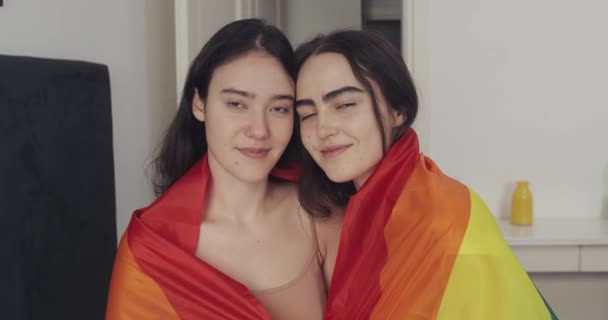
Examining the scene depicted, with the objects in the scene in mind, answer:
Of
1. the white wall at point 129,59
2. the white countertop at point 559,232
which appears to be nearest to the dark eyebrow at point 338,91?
the white wall at point 129,59

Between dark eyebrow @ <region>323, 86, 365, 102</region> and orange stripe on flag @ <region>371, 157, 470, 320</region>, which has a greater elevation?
dark eyebrow @ <region>323, 86, 365, 102</region>

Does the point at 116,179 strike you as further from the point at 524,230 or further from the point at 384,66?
the point at 524,230

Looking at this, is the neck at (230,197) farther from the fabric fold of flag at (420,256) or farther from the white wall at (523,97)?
the white wall at (523,97)

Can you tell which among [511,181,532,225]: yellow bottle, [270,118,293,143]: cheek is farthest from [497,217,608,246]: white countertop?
[270,118,293,143]: cheek

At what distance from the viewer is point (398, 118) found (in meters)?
1.37

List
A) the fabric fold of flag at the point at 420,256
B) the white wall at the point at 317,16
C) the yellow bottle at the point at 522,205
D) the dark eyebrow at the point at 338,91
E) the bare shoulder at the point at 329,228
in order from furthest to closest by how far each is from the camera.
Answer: the white wall at the point at 317,16 < the yellow bottle at the point at 522,205 < the bare shoulder at the point at 329,228 < the dark eyebrow at the point at 338,91 < the fabric fold of flag at the point at 420,256

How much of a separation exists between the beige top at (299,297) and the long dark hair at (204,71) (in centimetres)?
30

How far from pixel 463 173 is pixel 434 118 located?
0.75 ft

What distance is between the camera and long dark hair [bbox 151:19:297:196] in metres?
1.39

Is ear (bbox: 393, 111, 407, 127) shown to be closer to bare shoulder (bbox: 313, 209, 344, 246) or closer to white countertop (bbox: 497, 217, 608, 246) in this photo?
bare shoulder (bbox: 313, 209, 344, 246)

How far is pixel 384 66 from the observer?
4.30ft

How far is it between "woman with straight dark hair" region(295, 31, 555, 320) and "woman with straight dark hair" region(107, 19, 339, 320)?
0.27 ft

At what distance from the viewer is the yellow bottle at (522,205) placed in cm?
233

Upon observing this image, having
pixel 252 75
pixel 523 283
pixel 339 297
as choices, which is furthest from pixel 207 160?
pixel 523 283
